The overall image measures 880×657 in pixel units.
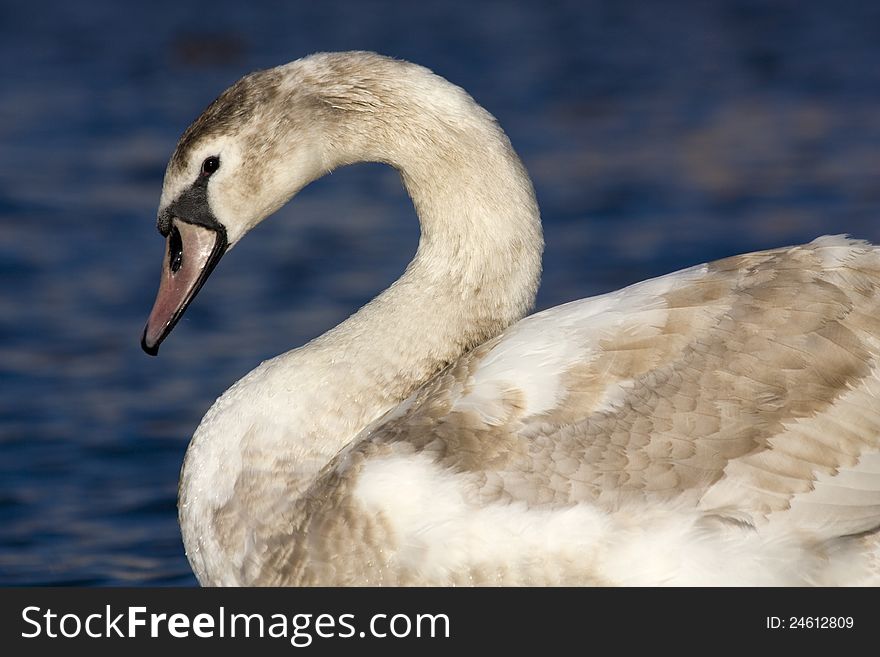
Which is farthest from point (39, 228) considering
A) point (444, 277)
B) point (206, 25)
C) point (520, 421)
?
point (520, 421)

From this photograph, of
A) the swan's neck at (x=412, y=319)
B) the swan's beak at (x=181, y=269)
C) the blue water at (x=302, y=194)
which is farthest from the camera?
the blue water at (x=302, y=194)

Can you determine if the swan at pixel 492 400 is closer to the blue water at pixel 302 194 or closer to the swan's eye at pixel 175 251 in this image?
the swan's eye at pixel 175 251

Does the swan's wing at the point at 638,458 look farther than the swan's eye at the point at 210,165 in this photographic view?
No

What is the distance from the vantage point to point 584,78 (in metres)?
11.7

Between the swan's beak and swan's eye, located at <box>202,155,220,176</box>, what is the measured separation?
177mm

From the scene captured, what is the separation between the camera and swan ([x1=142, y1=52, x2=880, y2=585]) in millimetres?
4109

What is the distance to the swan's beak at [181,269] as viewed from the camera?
485cm

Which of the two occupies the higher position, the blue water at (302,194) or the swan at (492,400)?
the blue water at (302,194)

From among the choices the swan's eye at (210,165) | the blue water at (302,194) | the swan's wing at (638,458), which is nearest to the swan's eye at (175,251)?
the swan's eye at (210,165)

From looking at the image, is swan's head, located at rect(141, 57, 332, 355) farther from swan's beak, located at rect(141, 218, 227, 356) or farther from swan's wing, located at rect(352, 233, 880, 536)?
swan's wing, located at rect(352, 233, 880, 536)

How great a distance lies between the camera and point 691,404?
420 cm

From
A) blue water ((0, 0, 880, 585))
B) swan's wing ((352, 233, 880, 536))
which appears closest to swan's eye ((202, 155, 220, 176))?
swan's wing ((352, 233, 880, 536))

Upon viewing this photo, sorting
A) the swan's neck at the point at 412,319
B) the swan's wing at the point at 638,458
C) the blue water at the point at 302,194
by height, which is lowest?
the swan's wing at the point at 638,458
